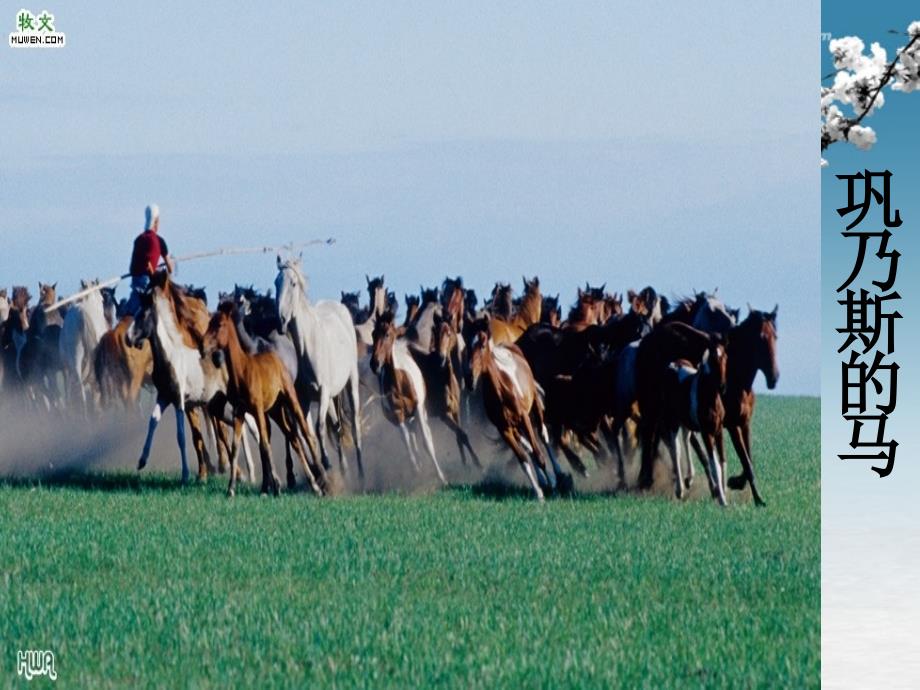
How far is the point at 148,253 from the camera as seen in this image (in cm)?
1576

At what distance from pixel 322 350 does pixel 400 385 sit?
2.66 feet

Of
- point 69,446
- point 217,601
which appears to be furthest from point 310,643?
point 69,446

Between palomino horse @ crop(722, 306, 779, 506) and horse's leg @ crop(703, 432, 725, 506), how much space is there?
0.18m

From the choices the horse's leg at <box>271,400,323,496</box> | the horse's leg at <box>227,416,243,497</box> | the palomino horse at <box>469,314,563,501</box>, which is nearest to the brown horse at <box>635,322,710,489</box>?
the palomino horse at <box>469,314,563,501</box>

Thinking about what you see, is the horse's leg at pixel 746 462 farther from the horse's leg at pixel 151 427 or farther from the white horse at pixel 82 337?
the white horse at pixel 82 337

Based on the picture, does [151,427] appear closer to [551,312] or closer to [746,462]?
[551,312]

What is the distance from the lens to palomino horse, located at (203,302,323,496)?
16750 mm

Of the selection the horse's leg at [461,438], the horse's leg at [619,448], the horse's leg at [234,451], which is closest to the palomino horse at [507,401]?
the horse's leg at [619,448]

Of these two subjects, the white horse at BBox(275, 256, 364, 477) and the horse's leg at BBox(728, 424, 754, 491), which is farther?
the white horse at BBox(275, 256, 364, 477)

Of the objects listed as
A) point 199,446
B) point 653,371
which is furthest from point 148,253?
point 653,371

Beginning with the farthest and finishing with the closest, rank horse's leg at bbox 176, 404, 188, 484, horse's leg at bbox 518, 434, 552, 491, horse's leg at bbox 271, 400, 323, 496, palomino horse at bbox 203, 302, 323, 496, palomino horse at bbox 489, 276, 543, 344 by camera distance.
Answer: palomino horse at bbox 489, 276, 543, 344 → horse's leg at bbox 176, 404, 188, 484 → horse's leg at bbox 271, 400, 323, 496 → palomino horse at bbox 203, 302, 323, 496 → horse's leg at bbox 518, 434, 552, 491

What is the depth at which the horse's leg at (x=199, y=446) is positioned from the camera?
700 inches

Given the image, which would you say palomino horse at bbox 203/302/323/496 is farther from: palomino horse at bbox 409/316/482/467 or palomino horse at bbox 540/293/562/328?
palomino horse at bbox 540/293/562/328

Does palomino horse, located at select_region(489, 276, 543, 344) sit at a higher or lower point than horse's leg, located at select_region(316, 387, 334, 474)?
higher
